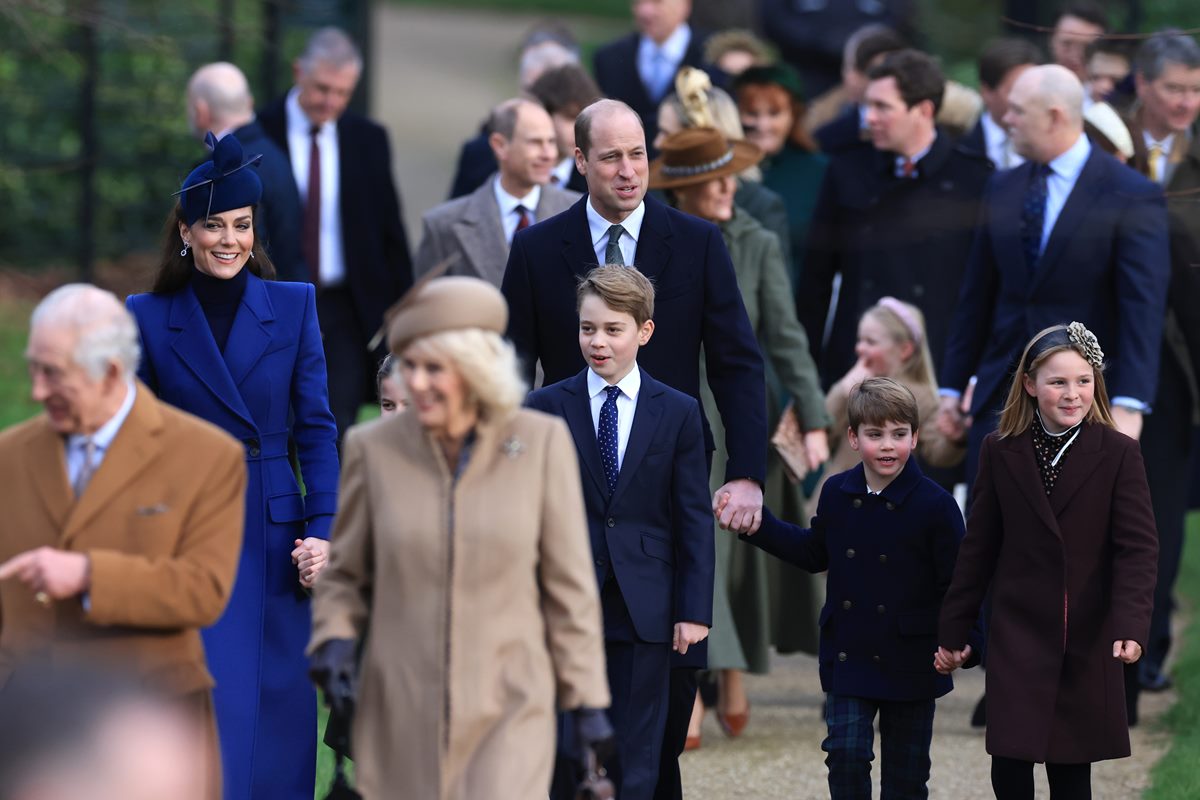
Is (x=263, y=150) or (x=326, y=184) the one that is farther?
(x=326, y=184)

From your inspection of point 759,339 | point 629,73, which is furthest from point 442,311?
point 629,73

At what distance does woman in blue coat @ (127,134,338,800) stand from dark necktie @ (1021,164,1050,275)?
3.07 metres

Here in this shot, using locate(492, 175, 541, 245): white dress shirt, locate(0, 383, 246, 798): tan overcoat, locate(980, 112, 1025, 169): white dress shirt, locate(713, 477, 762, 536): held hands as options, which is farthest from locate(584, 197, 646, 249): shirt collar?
locate(980, 112, 1025, 169): white dress shirt

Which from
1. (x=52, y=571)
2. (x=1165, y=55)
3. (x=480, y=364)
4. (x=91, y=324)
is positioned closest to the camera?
(x=52, y=571)

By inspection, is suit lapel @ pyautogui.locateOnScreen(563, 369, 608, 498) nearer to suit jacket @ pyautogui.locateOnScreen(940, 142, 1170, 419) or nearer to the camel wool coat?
the camel wool coat

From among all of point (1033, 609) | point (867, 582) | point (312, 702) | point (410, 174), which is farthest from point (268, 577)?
point (410, 174)

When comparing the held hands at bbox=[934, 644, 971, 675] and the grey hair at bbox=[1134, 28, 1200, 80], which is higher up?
the grey hair at bbox=[1134, 28, 1200, 80]

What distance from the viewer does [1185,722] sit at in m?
8.74

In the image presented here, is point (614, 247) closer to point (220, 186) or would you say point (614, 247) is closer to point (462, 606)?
point (220, 186)

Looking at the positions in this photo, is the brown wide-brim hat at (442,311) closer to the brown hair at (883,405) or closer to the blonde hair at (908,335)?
the brown hair at (883,405)

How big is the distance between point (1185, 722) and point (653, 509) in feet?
10.6

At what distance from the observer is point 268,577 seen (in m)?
6.59

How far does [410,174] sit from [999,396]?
1410 cm

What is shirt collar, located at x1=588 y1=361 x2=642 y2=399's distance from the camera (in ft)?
21.4
